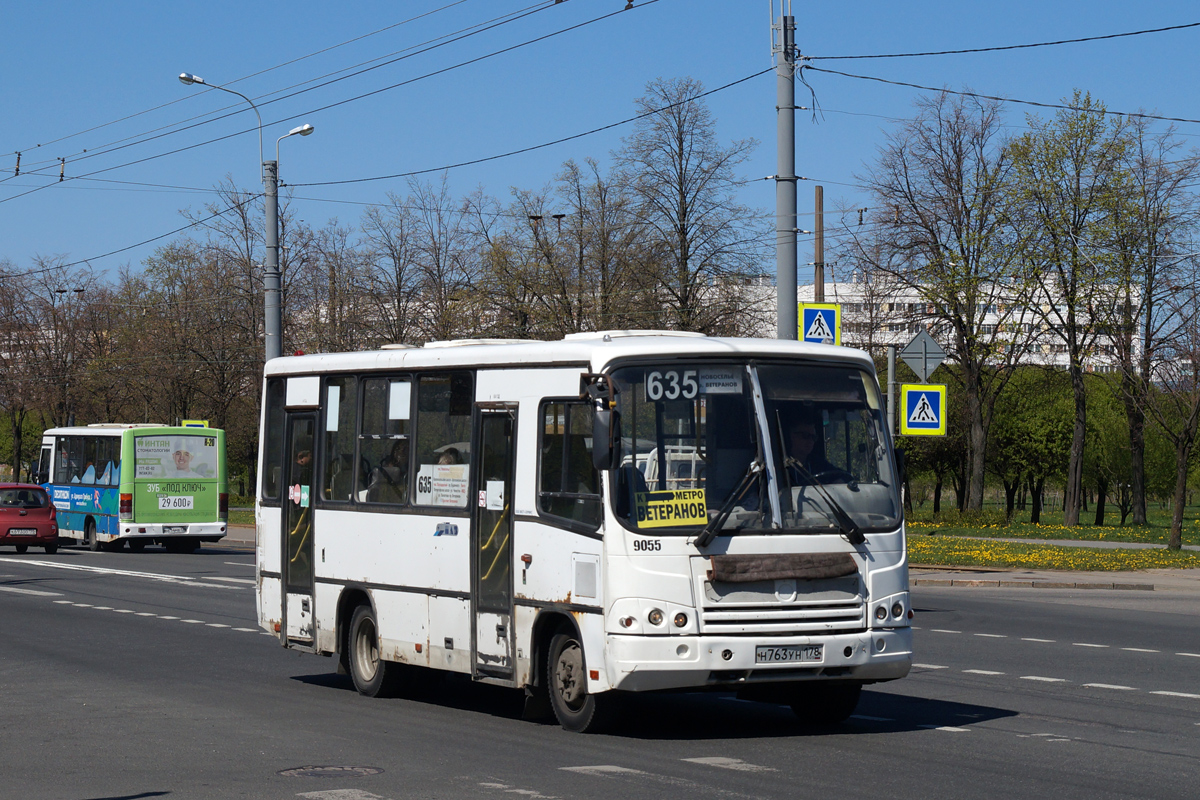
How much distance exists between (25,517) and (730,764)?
32.5 metres

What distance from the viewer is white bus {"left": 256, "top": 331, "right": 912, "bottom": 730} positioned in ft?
32.6

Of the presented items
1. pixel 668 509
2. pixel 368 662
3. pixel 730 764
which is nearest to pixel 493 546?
pixel 668 509

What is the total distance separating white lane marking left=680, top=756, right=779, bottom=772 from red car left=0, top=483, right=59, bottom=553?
105 ft

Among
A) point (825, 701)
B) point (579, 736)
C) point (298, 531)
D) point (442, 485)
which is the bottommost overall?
point (579, 736)

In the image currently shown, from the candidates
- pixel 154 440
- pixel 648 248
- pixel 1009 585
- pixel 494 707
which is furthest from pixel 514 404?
pixel 648 248

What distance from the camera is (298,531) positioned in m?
13.8

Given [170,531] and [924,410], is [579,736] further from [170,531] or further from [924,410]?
[170,531]

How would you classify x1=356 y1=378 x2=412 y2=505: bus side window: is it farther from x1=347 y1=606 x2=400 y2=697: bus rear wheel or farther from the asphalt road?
the asphalt road

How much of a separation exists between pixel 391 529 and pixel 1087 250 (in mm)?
40257

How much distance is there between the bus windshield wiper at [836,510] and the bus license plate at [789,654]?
0.77 meters

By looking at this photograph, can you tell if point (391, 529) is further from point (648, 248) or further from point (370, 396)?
point (648, 248)

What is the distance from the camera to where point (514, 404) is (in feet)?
37.2

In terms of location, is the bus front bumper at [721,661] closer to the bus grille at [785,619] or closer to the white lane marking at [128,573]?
the bus grille at [785,619]

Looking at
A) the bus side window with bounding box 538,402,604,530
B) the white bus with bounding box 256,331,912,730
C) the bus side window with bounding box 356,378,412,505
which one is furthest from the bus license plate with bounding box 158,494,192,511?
the bus side window with bounding box 538,402,604,530
